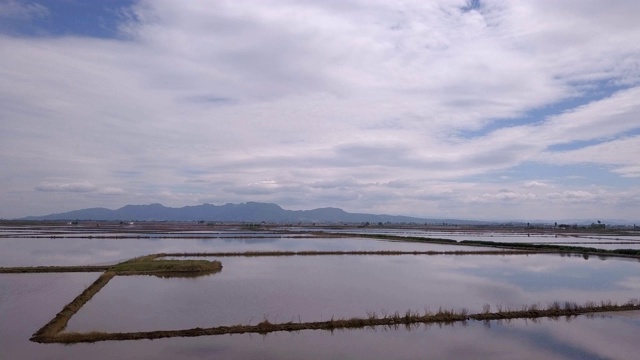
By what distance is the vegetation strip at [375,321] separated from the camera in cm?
1034

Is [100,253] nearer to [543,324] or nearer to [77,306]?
[77,306]

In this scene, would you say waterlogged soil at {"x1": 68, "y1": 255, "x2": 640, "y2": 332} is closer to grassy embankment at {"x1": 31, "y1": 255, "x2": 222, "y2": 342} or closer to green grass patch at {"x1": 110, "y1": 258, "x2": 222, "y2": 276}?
grassy embankment at {"x1": 31, "y1": 255, "x2": 222, "y2": 342}

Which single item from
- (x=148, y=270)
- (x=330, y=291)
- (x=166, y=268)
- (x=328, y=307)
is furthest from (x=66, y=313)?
(x=166, y=268)

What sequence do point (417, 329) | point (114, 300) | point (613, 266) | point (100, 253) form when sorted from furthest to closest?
point (100, 253), point (613, 266), point (114, 300), point (417, 329)

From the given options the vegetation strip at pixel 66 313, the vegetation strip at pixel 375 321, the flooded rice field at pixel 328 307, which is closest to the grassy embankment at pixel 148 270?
the vegetation strip at pixel 66 313

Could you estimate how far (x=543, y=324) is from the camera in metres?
12.3

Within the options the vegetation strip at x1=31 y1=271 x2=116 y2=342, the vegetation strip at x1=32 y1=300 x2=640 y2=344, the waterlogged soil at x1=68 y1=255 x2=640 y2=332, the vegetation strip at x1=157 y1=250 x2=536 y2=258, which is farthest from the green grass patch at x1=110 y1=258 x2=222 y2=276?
the vegetation strip at x1=32 y1=300 x2=640 y2=344

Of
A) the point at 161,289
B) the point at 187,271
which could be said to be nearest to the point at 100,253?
the point at 187,271

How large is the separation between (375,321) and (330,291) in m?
4.00

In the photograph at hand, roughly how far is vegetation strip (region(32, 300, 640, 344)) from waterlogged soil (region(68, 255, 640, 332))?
0.58 meters

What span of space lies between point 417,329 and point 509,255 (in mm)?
20295

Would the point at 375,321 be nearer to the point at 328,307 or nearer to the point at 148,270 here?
the point at 328,307

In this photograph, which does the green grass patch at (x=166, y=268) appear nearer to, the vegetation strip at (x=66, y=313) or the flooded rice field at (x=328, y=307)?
the flooded rice field at (x=328, y=307)

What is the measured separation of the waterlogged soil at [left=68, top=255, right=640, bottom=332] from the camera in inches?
490
